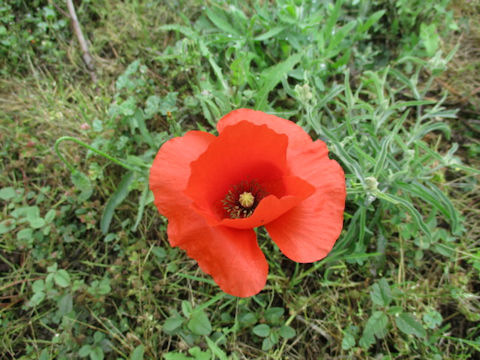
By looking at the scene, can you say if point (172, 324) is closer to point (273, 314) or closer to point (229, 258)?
point (273, 314)

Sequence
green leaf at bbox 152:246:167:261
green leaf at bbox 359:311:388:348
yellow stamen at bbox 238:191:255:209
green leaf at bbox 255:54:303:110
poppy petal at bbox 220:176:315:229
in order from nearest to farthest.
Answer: poppy petal at bbox 220:176:315:229
yellow stamen at bbox 238:191:255:209
green leaf at bbox 359:311:388:348
green leaf at bbox 255:54:303:110
green leaf at bbox 152:246:167:261

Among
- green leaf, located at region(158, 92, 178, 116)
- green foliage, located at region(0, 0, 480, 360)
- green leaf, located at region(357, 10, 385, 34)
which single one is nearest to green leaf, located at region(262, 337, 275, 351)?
green foliage, located at region(0, 0, 480, 360)

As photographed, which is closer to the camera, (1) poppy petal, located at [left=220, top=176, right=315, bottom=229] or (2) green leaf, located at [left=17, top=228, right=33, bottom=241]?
(1) poppy petal, located at [left=220, top=176, right=315, bottom=229]

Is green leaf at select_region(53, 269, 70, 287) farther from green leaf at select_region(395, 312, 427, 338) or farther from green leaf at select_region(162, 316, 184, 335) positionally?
green leaf at select_region(395, 312, 427, 338)

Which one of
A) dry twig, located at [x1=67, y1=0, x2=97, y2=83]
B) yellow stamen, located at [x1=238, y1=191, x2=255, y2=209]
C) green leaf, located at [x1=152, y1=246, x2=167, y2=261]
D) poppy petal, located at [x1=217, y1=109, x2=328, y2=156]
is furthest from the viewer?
dry twig, located at [x1=67, y1=0, x2=97, y2=83]

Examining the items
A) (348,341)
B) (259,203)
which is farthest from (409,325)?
(259,203)

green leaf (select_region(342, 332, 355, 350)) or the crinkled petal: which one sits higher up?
the crinkled petal
